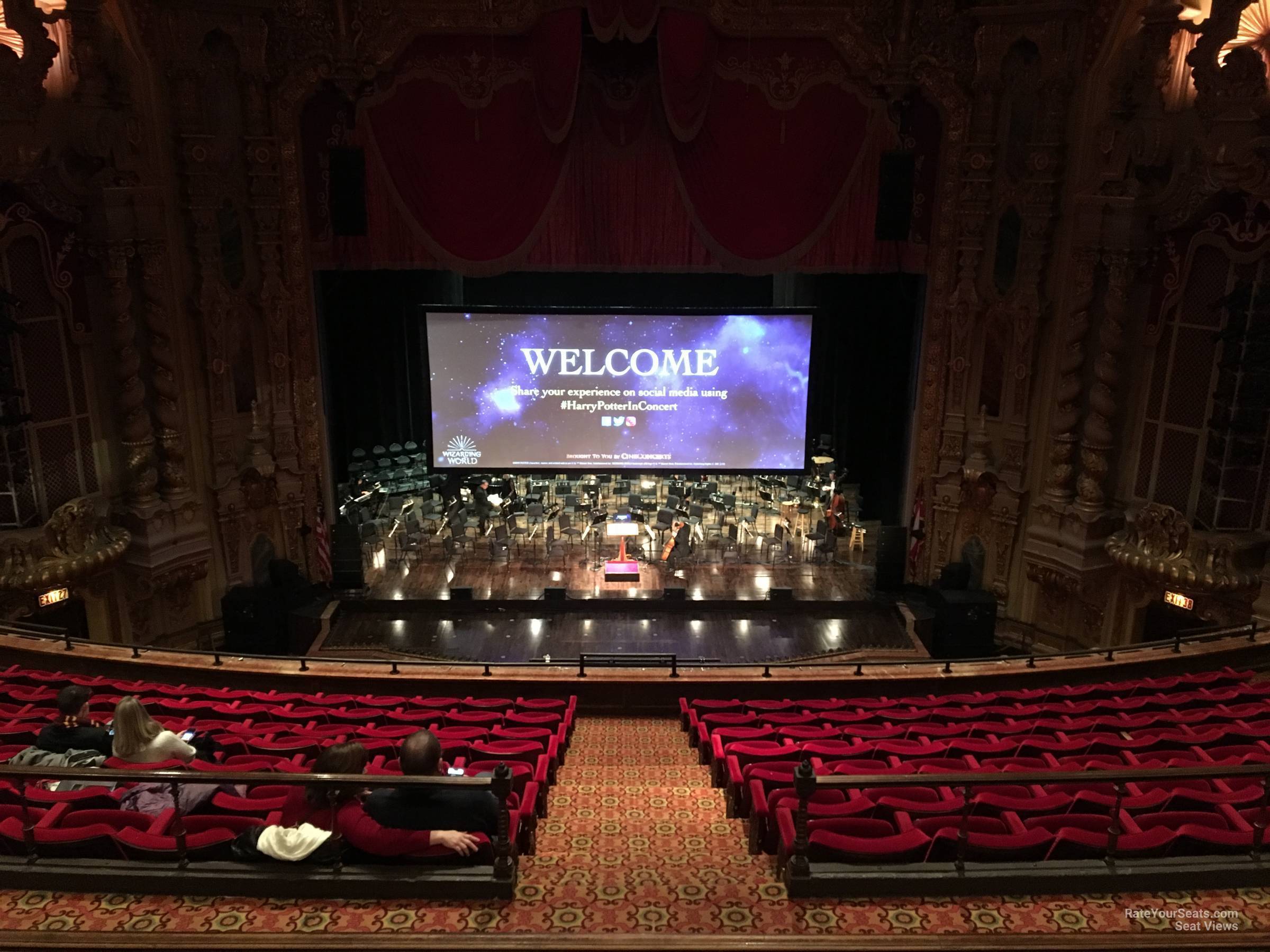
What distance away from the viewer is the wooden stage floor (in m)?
13.6

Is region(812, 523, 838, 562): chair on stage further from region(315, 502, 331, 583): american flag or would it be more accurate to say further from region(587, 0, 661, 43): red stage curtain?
region(587, 0, 661, 43): red stage curtain

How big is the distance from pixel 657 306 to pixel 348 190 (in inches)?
190

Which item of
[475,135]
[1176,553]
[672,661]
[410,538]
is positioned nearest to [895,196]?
[475,135]

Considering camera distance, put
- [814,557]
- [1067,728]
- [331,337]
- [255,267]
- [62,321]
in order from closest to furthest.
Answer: [1067,728] → [62,321] → [255,267] → [814,557] → [331,337]

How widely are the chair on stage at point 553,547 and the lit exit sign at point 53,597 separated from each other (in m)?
6.01

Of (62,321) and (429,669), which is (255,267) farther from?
(429,669)

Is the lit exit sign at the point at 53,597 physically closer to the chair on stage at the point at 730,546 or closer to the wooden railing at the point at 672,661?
the wooden railing at the point at 672,661

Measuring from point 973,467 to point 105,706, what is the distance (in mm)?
10188

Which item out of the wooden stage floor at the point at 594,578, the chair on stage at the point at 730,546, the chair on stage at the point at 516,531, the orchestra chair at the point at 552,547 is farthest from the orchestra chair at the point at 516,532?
the chair on stage at the point at 730,546

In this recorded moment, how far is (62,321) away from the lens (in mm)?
11258

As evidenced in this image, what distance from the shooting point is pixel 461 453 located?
15.1 m

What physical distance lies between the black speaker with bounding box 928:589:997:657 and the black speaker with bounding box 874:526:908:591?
3.33ft

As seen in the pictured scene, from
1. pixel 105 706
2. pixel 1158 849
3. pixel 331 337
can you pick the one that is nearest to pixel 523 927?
pixel 1158 849

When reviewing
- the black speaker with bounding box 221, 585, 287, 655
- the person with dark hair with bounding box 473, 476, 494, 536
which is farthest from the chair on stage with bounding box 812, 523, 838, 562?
the black speaker with bounding box 221, 585, 287, 655
